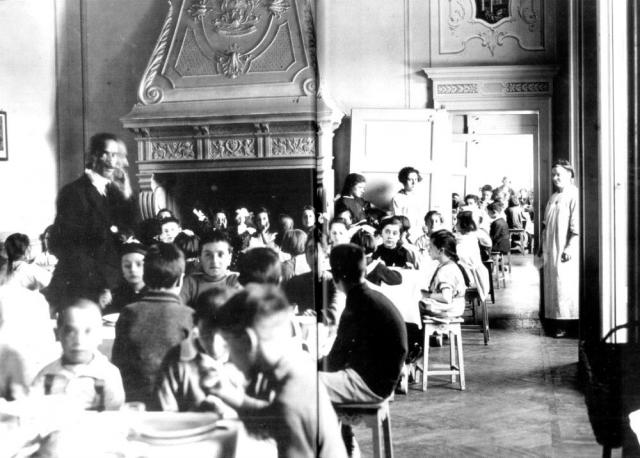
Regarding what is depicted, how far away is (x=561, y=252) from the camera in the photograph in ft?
15.0

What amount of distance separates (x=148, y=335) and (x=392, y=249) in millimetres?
2330

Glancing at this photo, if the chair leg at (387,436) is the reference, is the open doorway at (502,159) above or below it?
above

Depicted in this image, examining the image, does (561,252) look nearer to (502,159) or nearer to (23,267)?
(23,267)

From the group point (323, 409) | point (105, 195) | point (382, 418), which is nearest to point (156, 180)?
point (105, 195)

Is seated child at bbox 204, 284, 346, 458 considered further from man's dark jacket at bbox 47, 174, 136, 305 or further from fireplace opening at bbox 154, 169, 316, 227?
man's dark jacket at bbox 47, 174, 136, 305

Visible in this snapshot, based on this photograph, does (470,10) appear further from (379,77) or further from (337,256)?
(337,256)

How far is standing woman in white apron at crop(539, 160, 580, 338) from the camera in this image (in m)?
4.45

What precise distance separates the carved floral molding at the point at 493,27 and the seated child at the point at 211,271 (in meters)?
4.22

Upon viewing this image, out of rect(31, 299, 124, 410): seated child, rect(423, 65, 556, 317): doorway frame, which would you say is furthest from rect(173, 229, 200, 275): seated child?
rect(423, 65, 556, 317): doorway frame

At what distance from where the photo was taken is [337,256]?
7.50 feet

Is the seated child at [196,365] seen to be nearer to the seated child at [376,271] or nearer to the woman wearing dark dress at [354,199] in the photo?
the seated child at [376,271]

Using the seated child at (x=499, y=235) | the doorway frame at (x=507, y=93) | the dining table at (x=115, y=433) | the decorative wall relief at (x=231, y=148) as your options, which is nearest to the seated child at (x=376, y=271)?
the decorative wall relief at (x=231, y=148)

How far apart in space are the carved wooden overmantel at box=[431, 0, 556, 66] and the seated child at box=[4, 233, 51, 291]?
14.1 ft

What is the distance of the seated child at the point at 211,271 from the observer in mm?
1776
